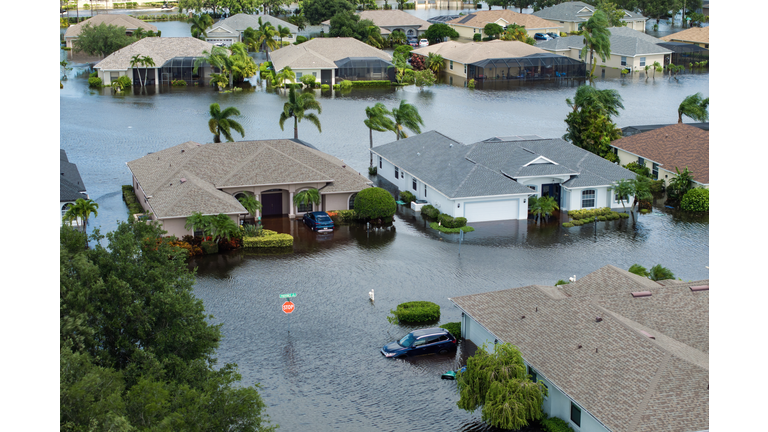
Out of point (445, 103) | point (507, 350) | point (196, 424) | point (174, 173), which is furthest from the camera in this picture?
point (445, 103)

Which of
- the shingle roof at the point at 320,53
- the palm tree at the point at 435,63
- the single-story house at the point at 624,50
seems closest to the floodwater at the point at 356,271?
the shingle roof at the point at 320,53

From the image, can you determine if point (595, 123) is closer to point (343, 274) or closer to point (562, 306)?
point (343, 274)

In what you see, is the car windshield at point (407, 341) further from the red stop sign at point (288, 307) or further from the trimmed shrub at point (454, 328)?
the red stop sign at point (288, 307)

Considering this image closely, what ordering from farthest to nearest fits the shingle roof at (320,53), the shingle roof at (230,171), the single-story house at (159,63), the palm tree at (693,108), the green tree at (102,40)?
the green tree at (102,40) → the shingle roof at (320,53) → the single-story house at (159,63) → the palm tree at (693,108) → the shingle roof at (230,171)

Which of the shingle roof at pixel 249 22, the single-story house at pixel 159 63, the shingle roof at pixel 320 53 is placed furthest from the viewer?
the shingle roof at pixel 249 22

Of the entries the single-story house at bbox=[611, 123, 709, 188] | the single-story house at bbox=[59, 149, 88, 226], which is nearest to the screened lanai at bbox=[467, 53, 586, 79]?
the single-story house at bbox=[611, 123, 709, 188]

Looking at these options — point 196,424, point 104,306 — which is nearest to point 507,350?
point 196,424
